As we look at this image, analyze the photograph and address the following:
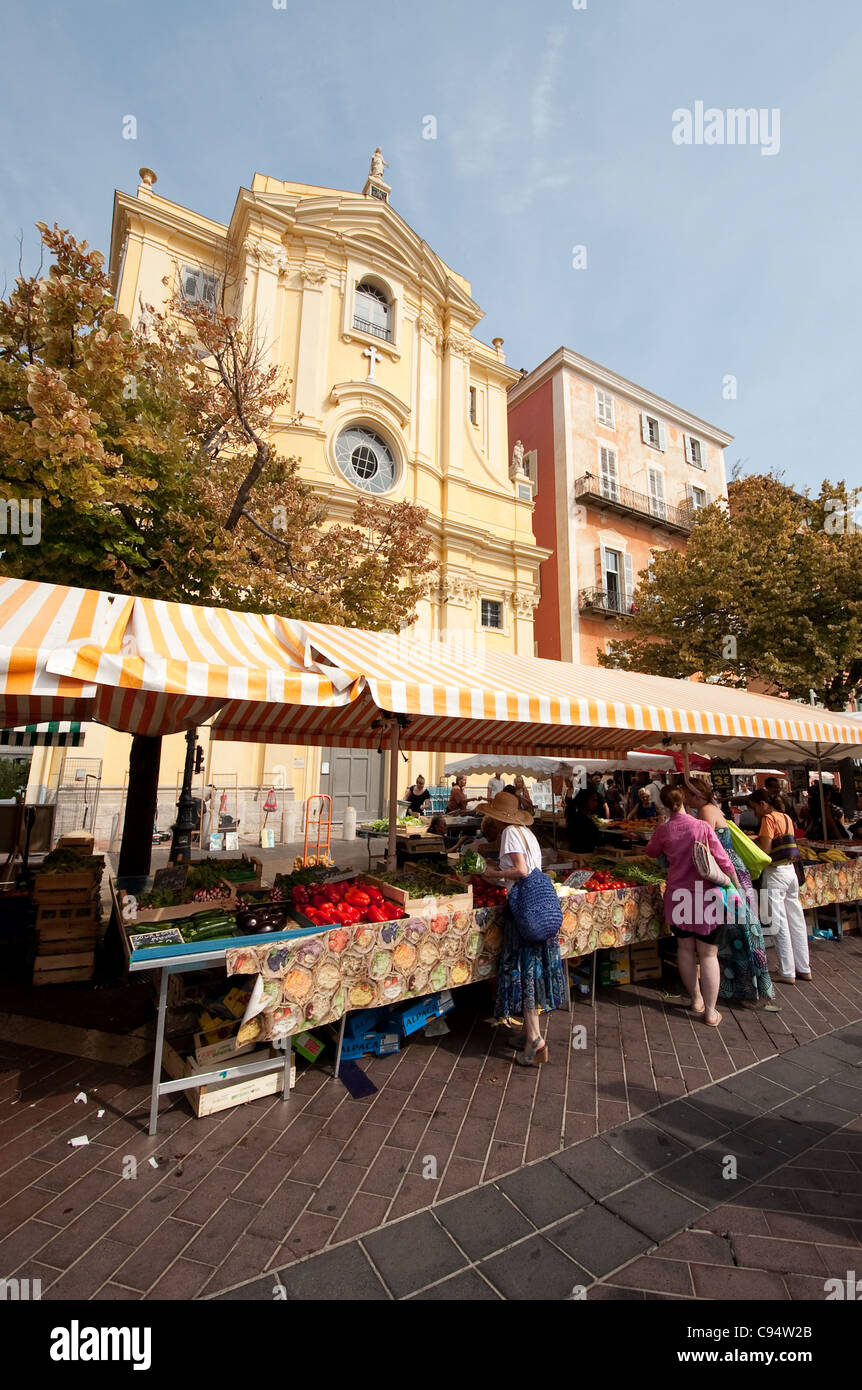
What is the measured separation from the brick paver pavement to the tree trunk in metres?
3.86

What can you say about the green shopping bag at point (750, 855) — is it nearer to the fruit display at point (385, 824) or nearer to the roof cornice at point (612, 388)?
the fruit display at point (385, 824)

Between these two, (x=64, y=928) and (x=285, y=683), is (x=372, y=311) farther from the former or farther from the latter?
(x=64, y=928)

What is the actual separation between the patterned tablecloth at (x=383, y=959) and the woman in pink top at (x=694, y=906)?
63cm

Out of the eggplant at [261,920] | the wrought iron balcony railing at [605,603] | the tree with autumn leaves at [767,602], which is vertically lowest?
the eggplant at [261,920]

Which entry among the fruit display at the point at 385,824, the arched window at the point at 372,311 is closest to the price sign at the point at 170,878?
the fruit display at the point at 385,824

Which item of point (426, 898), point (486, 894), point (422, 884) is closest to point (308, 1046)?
point (426, 898)

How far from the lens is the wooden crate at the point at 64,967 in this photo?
575cm

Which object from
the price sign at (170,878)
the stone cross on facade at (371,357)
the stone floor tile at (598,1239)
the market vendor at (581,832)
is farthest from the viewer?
the stone cross on facade at (371,357)

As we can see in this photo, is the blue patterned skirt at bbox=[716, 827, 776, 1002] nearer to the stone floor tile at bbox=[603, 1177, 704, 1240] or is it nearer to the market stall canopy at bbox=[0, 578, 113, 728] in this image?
the stone floor tile at bbox=[603, 1177, 704, 1240]

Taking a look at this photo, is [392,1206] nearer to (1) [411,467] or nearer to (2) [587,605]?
(1) [411,467]

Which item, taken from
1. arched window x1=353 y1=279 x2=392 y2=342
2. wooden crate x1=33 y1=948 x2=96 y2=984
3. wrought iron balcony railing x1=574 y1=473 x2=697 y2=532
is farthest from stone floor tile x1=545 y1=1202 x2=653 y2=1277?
wrought iron balcony railing x1=574 y1=473 x2=697 y2=532

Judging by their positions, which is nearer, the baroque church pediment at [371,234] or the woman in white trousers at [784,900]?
the woman in white trousers at [784,900]

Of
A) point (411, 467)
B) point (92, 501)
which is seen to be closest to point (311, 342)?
point (411, 467)

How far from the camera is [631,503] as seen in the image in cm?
2702
